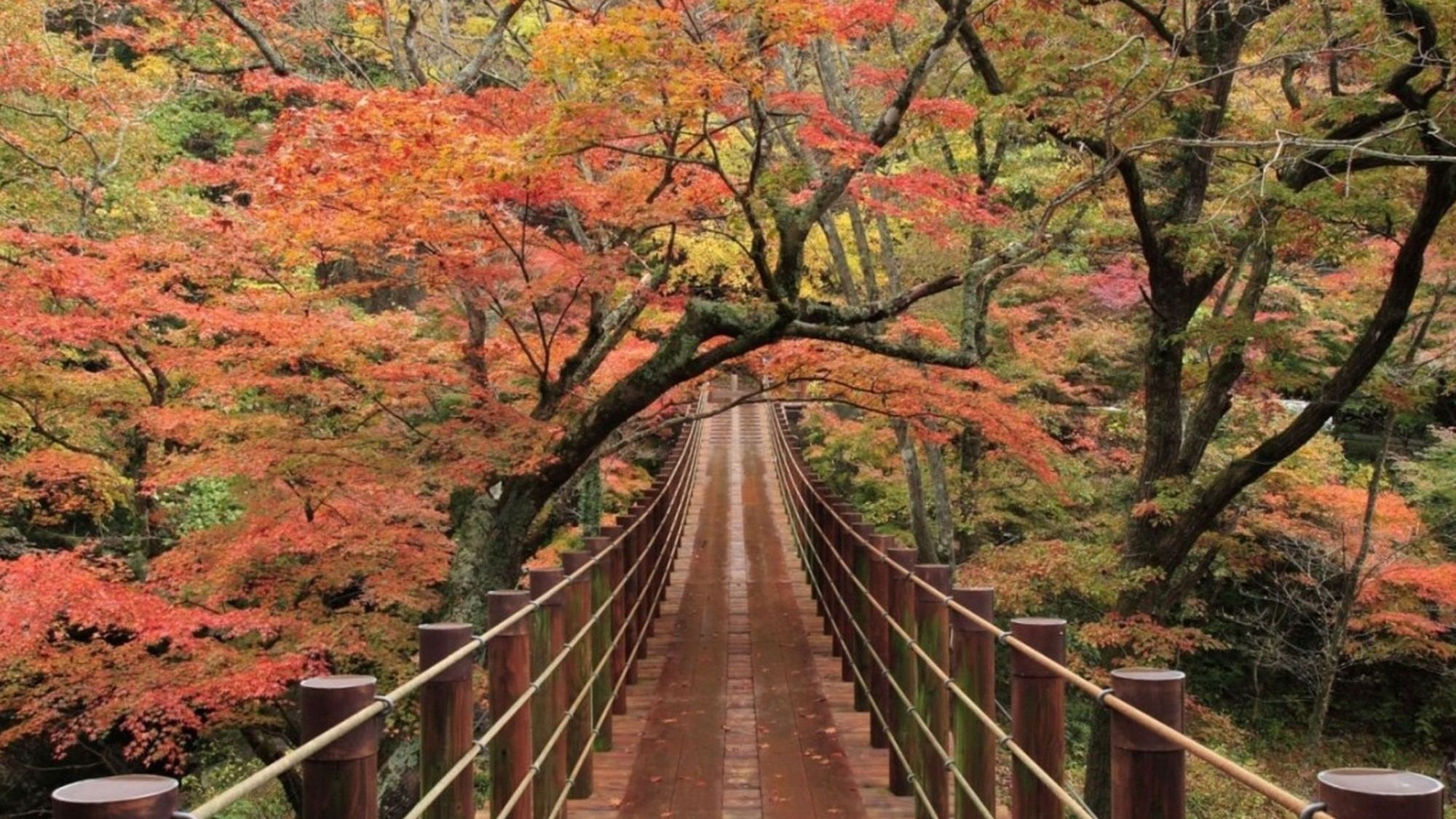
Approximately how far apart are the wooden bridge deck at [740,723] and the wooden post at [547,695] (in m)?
0.53

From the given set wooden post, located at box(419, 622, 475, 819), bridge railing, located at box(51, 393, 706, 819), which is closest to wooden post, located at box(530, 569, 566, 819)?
bridge railing, located at box(51, 393, 706, 819)

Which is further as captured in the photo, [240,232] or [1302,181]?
[240,232]

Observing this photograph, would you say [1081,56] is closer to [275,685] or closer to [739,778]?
[739,778]

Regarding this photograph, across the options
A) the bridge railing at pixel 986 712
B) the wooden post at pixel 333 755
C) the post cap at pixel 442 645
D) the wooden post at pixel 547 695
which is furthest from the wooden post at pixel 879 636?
the wooden post at pixel 333 755

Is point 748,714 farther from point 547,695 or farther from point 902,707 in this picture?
point 547,695

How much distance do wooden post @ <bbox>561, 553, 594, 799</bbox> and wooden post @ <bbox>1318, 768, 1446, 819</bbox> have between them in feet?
10.2

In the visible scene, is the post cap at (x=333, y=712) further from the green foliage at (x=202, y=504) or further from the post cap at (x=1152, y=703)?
the green foliage at (x=202, y=504)

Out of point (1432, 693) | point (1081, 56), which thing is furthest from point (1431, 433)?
point (1081, 56)

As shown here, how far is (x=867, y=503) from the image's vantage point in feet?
56.4

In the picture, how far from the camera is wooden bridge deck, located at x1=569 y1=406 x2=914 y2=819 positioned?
4414mm

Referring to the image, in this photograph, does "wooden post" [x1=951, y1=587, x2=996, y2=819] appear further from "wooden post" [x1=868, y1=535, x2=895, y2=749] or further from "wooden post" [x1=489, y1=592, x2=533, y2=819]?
"wooden post" [x1=868, y1=535, x2=895, y2=749]

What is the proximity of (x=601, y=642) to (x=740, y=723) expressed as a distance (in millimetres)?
1167

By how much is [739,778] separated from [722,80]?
11.5ft

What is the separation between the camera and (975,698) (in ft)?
10.2
